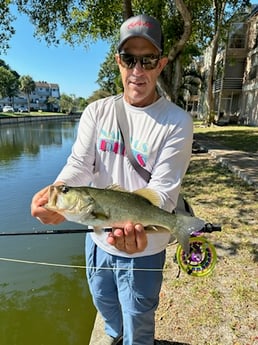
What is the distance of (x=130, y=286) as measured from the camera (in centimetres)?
191

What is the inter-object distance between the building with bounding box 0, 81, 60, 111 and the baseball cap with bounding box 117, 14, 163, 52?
342ft

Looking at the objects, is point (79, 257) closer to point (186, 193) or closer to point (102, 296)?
point (186, 193)

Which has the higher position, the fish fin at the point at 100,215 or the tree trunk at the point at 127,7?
the tree trunk at the point at 127,7

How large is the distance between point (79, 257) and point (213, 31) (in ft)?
57.9

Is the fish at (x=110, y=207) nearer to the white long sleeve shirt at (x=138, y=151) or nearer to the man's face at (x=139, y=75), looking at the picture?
the white long sleeve shirt at (x=138, y=151)

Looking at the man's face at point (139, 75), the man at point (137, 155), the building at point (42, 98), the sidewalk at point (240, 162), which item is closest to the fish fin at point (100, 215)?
the man at point (137, 155)

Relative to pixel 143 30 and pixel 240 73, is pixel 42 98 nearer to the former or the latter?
pixel 240 73

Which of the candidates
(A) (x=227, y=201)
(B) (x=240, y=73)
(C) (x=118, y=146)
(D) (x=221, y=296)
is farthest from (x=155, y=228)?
(B) (x=240, y=73)

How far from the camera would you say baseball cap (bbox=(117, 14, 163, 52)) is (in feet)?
5.87

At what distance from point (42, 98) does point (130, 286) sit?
115866 mm

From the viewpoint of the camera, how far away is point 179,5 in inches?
356

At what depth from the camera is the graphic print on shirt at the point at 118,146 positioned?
5.95 ft

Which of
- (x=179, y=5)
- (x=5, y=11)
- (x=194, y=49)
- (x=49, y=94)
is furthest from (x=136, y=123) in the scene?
(x=49, y=94)

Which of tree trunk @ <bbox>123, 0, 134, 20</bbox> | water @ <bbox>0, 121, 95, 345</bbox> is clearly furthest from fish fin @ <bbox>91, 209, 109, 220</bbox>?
tree trunk @ <bbox>123, 0, 134, 20</bbox>
